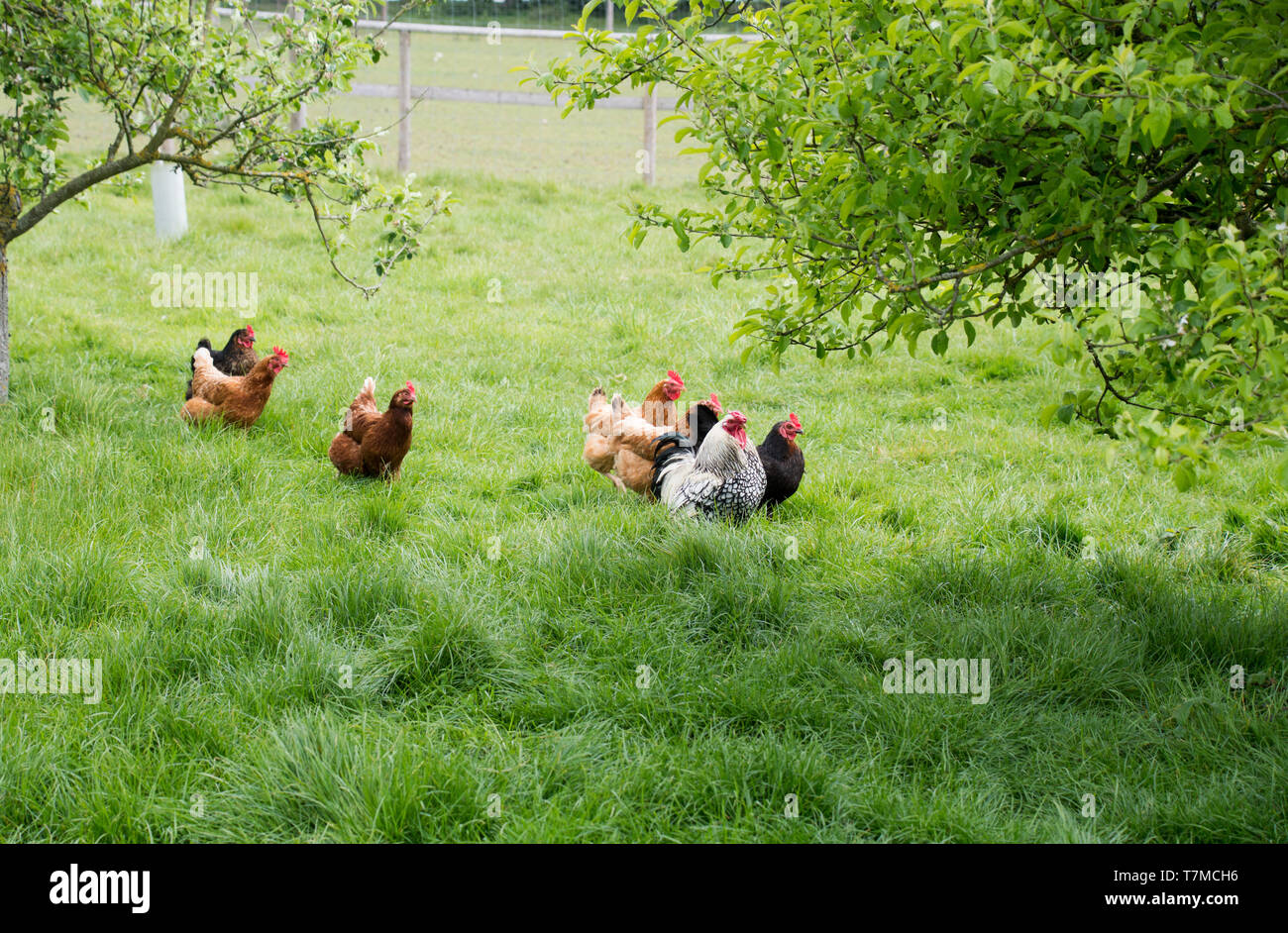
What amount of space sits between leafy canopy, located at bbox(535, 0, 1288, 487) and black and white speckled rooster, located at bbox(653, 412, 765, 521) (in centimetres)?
105

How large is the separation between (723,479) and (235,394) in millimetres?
3312

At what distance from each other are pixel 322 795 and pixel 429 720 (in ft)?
1.79

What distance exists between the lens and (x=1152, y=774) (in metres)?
3.20

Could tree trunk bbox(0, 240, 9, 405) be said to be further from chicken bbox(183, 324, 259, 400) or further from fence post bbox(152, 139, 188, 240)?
fence post bbox(152, 139, 188, 240)

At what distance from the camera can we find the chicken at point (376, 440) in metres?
5.62

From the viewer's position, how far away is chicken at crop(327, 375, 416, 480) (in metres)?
5.62

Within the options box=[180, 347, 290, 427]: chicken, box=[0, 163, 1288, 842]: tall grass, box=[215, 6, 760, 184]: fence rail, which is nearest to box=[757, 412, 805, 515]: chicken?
box=[0, 163, 1288, 842]: tall grass

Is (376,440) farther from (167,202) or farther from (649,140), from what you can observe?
(649,140)

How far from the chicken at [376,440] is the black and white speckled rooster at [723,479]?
162 centimetres

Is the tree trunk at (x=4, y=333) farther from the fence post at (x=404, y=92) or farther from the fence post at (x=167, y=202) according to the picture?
the fence post at (x=404, y=92)

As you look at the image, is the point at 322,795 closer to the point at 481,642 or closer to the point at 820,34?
the point at 481,642
